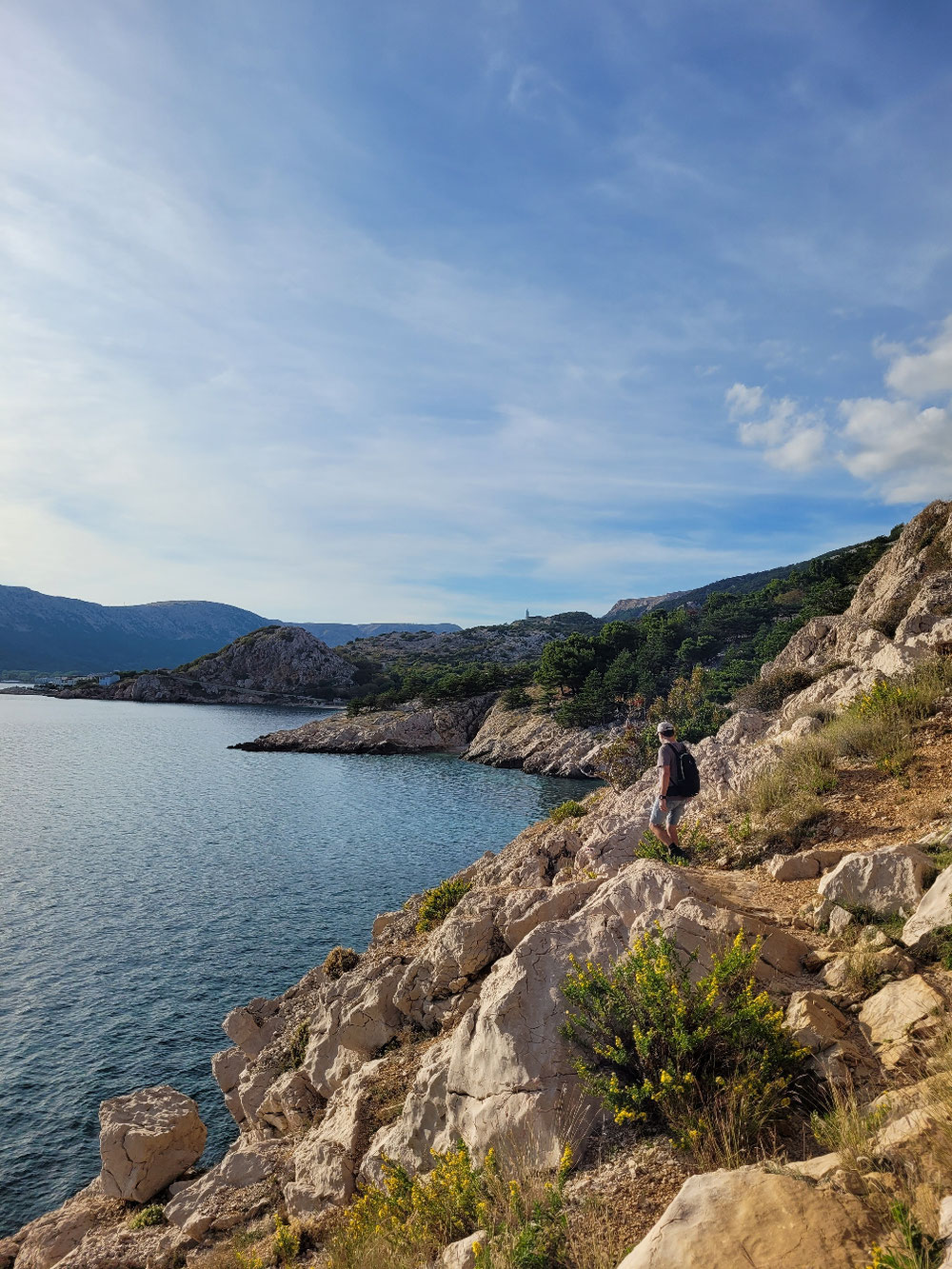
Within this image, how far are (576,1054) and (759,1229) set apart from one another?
9.07 ft

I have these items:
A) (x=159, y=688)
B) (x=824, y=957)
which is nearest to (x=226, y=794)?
(x=824, y=957)

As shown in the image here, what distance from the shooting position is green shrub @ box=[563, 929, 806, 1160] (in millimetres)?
4988

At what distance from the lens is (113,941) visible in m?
22.9

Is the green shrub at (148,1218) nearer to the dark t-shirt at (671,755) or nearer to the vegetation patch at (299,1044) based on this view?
the vegetation patch at (299,1044)

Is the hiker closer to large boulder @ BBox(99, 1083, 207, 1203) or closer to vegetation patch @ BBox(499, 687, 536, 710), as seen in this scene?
large boulder @ BBox(99, 1083, 207, 1203)

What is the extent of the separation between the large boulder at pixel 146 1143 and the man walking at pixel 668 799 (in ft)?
34.4

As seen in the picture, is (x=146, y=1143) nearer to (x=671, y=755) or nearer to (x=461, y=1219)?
(x=461, y=1219)

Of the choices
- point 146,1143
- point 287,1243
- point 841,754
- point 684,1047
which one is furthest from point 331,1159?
point 841,754

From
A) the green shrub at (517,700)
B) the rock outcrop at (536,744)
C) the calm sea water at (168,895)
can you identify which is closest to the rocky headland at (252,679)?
the green shrub at (517,700)

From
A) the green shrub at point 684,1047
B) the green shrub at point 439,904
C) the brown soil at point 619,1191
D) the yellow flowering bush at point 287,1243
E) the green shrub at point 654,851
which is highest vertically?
the green shrub at point 654,851

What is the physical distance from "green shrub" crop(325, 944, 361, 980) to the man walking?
349 inches

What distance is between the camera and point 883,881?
718 cm

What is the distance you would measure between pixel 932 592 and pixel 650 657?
5611 centimetres

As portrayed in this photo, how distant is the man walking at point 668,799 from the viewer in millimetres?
10734
